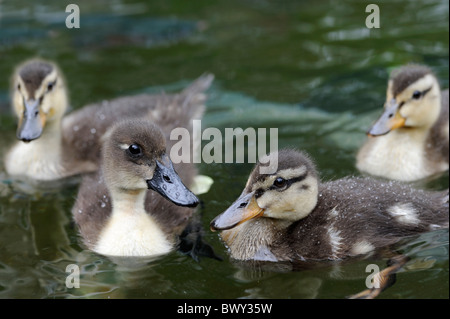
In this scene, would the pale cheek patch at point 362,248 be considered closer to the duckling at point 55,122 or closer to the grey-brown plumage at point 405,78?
the grey-brown plumage at point 405,78

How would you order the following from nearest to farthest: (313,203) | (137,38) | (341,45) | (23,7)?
1. (313,203)
2. (341,45)
3. (137,38)
4. (23,7)

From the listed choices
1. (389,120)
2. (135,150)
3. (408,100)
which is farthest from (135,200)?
(408,100)

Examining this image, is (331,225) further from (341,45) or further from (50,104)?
(341,45)

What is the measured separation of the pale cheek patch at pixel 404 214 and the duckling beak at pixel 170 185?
4.12 feet

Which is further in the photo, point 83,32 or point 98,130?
point 83,32

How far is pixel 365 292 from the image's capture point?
412 cm

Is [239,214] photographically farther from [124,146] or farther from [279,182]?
[124,146]

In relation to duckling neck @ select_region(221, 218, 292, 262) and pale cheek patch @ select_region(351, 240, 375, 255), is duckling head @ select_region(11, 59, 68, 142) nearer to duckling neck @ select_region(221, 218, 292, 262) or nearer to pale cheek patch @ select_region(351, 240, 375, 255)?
duckling neck @ select_region(221, 218, 292, 262)

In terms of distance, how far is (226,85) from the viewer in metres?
7.36

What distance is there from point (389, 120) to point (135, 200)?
2172mm

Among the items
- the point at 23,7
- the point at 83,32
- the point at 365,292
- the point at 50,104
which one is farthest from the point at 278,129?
the point at 23,7

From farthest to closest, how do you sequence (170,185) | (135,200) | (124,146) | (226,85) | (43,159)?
(226,85), (43,159), (135,200), (124,146), (170,185)

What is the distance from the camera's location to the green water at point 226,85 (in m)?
4.32
